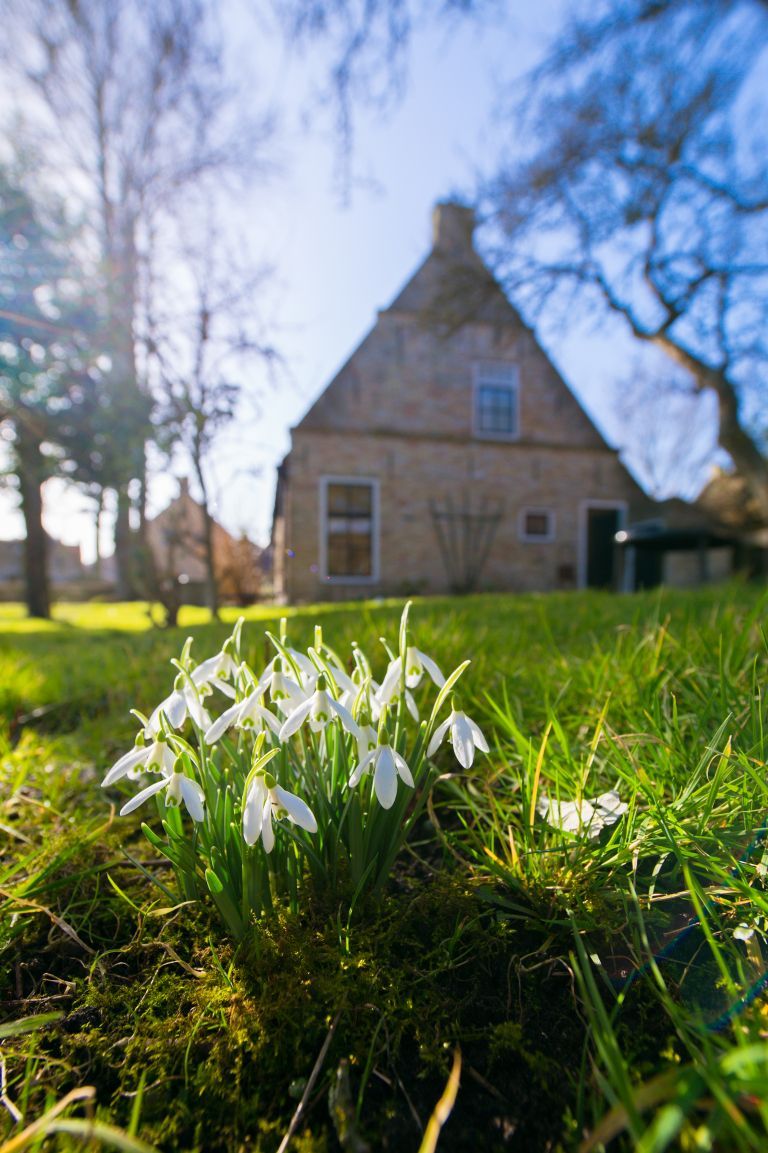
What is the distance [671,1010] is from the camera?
63cm

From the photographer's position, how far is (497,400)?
12062 millimetres

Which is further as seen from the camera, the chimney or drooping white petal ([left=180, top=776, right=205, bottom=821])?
the chimney

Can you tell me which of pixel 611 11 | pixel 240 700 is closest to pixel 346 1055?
pixel 240 700

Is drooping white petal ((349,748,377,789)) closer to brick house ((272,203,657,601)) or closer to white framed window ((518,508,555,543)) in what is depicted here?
brick house ((272,203,657,601))

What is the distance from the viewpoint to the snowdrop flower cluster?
0.79 metres

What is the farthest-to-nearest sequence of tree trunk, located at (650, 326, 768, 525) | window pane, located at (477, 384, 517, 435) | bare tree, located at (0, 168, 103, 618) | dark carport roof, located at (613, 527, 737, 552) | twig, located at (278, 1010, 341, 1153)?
window pane, located at (477, 384, 517, 435)
dark carport roof, located at (613, 527, 737, 552)
bare tree, located at (0, 168, 103, 618)
tree trunk, located at (650, 326, 768, 525)
twig, located at (278, 1010, 341, 1153)

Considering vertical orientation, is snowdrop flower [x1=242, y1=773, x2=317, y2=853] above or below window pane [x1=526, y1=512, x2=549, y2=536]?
below

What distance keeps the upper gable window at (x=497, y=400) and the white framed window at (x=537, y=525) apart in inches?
67.0

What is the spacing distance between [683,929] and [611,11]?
8896 millimetres

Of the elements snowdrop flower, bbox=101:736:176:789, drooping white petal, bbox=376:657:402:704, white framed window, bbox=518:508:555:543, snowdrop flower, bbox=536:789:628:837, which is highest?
white framed window, bbox=518:508:555:543

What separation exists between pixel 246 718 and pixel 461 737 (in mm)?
362

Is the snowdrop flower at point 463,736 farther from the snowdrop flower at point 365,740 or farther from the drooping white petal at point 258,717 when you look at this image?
the drooping white petal at point 258,717

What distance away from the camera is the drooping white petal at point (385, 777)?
76cm

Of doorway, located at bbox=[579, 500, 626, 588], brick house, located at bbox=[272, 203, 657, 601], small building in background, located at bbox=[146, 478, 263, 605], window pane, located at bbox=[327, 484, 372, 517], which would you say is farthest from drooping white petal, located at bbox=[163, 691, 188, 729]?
doorway, located at bbox=[579, 500, 626, 588]
